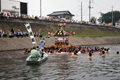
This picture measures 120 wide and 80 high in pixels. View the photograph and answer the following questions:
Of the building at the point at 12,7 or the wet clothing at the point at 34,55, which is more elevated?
the building at the point at 12,7

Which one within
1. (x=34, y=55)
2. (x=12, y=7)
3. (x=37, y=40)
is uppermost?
(x=12, y=7)

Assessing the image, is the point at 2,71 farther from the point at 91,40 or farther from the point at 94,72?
the point at 91,40

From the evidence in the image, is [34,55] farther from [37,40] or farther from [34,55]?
[37,40]

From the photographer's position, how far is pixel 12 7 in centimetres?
6031

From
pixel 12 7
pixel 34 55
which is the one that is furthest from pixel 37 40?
pixel 34 55

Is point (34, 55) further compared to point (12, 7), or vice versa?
point (12, 7)

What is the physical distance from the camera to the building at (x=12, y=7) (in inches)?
2279

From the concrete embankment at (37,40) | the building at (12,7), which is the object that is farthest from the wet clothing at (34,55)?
the building at (12,7)

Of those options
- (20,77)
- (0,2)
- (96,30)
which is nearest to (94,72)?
(20,77)

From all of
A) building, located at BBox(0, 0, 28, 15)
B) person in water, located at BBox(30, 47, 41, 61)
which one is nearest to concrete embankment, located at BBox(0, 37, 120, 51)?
building, located at BBox(0, 0, 28, 15)

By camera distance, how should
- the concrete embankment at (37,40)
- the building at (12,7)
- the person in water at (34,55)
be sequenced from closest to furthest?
the person in water at (34,55) → the concrete embankment at (37,40) → the building at (12,7)

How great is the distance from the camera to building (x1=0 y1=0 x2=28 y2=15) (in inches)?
2279

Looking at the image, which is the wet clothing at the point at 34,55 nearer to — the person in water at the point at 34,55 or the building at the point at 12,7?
the person in water at the point at 34,55

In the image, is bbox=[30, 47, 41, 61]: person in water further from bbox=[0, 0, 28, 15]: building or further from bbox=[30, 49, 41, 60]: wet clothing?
bbox=[0, 0, 28, 15]: building
